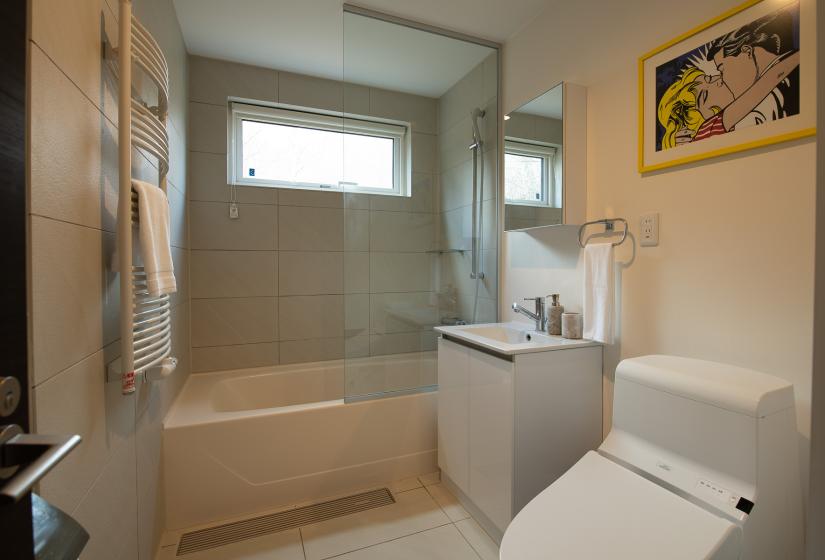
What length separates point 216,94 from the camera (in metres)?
2.59

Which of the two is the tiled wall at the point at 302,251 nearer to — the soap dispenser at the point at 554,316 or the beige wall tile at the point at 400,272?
the beige wall tile at the point at 400,272

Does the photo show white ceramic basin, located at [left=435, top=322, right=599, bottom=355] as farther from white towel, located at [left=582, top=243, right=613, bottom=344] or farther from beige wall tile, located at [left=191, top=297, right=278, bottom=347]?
beige wall tile, located at [left=191, top=297, right=278, bottom=347]

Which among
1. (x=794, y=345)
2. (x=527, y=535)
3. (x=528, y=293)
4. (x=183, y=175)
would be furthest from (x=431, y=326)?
(x=183, y=175)

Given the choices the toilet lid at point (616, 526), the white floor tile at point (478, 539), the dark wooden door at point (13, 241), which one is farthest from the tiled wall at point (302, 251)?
the dark wooden door at point (13, 241)

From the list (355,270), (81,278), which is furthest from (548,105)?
(81,278)

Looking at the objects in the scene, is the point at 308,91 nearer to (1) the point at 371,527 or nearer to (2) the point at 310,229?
(2) the point at 310,229

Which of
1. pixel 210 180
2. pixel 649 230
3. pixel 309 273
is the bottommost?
pixel 309 273

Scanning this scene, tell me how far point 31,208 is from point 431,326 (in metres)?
1.91

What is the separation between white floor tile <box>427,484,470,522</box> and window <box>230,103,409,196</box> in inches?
66.6

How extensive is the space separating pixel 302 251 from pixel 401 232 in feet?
2.98

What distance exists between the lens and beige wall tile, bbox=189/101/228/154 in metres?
2.54

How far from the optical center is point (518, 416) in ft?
5.12

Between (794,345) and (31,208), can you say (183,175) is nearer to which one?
(31,208)

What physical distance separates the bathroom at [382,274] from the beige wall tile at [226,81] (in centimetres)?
2
